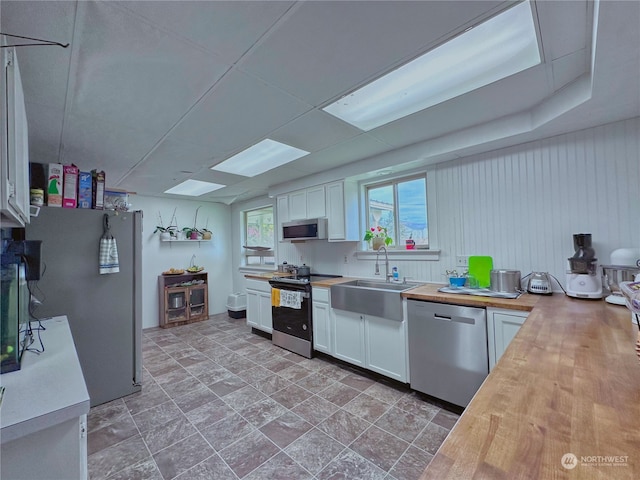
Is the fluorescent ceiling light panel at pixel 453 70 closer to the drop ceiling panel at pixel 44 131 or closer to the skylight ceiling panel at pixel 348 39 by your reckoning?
the skylight ceiling panel at pixel 348 39

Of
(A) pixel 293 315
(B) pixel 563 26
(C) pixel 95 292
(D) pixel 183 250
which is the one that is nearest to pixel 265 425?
(A) pixel 293 315

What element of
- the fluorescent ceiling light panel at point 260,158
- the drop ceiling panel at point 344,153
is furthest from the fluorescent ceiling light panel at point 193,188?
the drop ceiling panel at point 344,153

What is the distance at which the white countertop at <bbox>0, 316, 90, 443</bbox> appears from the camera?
837mm

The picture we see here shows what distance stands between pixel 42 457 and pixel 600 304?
9.62 ft

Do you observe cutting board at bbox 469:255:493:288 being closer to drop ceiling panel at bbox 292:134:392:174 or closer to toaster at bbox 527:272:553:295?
toaster at bbox 527:272:553:295

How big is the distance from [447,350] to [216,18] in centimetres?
262

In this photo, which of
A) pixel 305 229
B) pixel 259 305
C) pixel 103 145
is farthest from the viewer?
pixel 259 305

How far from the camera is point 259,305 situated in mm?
4152

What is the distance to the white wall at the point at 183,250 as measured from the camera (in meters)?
4.85

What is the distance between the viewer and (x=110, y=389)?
96.3 inches

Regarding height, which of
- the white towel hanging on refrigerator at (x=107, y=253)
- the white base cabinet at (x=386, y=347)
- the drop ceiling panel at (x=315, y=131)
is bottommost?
the white base cabinet at (x=386, y=347)

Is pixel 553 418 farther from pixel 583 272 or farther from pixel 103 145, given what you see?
pixel 103 145

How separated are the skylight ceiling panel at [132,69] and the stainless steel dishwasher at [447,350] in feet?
7.63

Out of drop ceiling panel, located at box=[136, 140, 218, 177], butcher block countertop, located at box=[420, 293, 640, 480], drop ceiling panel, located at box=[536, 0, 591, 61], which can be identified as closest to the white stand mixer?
butcher block countertop, located at box=[420, 293, 640, 480]
